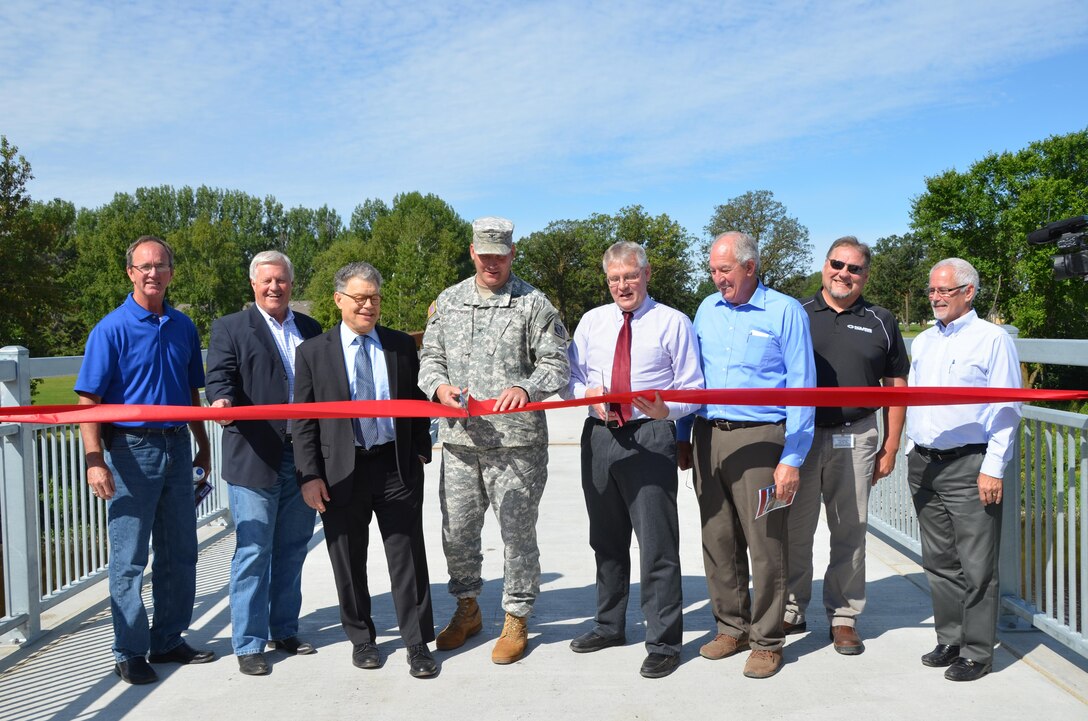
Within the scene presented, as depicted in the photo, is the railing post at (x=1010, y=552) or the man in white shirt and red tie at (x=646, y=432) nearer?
the man in white shirt and red tie at (x=646, y=432)

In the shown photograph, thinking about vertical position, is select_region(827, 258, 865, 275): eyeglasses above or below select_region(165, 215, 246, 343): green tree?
below

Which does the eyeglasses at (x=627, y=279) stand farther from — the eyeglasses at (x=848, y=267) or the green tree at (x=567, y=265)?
the green tree at (x=567, y=265)

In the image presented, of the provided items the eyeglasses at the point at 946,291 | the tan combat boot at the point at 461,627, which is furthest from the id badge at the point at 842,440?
the tan combat boot at the point at 461,627

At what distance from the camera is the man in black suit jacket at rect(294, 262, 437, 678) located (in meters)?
3.86

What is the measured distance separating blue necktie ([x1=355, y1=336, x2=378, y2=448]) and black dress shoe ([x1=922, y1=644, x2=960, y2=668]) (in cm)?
271

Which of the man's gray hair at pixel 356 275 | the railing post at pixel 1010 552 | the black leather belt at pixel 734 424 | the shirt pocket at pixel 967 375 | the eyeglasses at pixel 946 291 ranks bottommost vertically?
the railing post at pixel 1010 552

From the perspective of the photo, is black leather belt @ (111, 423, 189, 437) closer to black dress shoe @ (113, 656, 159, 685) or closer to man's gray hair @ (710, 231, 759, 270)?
black dress shoe @ (113, 656, 159, 685)

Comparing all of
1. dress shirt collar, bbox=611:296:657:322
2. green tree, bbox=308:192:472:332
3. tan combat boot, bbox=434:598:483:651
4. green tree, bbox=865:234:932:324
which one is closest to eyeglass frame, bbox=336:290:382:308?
dress shirt collar, bbox=611:296:657:322

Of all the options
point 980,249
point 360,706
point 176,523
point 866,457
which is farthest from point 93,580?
point 980,249

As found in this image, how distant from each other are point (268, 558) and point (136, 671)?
716mm

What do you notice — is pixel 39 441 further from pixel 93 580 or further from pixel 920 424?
pixel 920 424

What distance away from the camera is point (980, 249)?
153 ft

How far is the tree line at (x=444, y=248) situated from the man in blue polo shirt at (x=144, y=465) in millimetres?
27073

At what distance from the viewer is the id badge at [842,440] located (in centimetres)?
418
